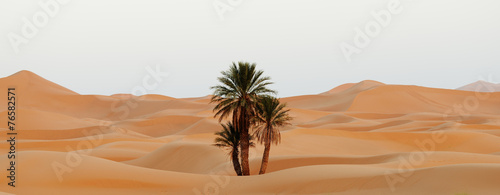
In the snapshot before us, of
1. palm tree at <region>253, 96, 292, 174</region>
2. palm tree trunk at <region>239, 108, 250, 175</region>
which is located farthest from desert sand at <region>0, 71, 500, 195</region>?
palm tree trunk at <region>239, 108, 250, 175</region>

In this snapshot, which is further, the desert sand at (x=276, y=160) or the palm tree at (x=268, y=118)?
the palm tree at (x=268, y=118)

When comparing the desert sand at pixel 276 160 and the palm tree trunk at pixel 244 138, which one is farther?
the palm tree trunk at pixel 244 138

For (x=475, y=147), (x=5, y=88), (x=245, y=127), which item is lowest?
(x=475, y=147)

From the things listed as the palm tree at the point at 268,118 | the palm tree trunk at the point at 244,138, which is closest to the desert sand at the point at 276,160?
the palm tree at the point at 268,118

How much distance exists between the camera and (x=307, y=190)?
19.2 m

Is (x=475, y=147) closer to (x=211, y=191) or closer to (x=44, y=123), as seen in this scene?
(x=211, y=191)

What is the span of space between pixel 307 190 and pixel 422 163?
10.3m

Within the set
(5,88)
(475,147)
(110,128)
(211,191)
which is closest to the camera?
(211,191)

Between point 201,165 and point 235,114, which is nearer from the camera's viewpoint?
point 235,114

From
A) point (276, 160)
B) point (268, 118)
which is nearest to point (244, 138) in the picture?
point (268, 118)

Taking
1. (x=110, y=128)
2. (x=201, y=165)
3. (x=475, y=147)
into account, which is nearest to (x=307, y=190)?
(x=201, y=165)

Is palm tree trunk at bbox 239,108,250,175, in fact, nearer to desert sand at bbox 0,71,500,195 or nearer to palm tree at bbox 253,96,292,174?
palm tree at bbox 253,96,292,174

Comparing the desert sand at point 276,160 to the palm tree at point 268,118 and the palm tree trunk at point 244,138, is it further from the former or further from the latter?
the palm tree trunk at point 244,138

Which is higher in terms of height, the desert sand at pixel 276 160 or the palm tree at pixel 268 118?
the palm tree at pixel 268 118
